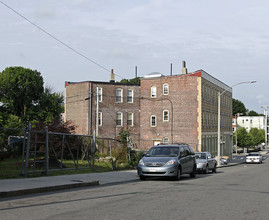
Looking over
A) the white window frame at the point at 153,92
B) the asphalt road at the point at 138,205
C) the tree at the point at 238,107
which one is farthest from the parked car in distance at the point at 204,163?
the tree at the point at 238,107

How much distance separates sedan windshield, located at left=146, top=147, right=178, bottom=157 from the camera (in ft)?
61.1

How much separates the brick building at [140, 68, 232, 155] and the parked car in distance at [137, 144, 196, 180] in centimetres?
2942

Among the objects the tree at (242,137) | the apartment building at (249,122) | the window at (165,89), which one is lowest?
the tree at (242,137)

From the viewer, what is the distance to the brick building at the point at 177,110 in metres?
48.8

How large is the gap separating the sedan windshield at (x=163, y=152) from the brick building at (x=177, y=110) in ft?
98.0

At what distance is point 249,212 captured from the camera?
9.16 metres

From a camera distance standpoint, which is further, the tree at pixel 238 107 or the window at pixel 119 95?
the tree at pixel 238 107

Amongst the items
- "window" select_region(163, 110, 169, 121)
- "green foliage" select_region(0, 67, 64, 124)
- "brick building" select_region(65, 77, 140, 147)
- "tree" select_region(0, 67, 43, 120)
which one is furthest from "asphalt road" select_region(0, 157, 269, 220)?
"tree" select_region(0, 67, 43, 120)

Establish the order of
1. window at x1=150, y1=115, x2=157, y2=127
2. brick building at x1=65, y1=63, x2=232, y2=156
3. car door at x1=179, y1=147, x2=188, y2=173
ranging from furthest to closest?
window at x1=150, y1=115, x2=157, y2=127 < brick building at x1=65, y1=63, x2=232, y2=156 < car door at x1=179, y1=147, x2=188, y2=173

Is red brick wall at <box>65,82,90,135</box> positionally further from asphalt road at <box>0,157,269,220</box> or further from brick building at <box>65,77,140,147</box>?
asphalt road at <box>0,157,269,220</box>

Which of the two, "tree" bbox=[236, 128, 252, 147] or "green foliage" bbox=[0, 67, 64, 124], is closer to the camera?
"green foliage" bbox=[0, 67, 64, 124]

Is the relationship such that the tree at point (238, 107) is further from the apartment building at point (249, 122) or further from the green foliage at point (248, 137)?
the apartment building at point (249, 122)

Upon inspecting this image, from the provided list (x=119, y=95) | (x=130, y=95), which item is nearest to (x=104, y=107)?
(x=119, y=95)

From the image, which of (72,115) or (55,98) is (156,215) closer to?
(72,115)
